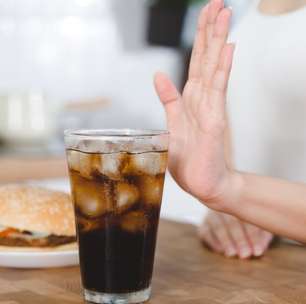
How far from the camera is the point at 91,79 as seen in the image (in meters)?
3.10

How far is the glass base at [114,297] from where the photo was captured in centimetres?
96

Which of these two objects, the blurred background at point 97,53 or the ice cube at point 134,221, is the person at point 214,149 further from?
the blurred background at point 97,53

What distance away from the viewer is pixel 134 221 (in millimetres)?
946

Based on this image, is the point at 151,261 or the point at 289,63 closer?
the point at 151,261

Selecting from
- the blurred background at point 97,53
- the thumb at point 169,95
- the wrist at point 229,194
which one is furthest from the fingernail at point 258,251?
the blurred background at point 97,53

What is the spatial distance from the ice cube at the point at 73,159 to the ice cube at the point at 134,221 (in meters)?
0.09

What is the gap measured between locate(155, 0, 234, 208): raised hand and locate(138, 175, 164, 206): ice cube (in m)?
0.12

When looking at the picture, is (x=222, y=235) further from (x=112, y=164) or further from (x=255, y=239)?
(x=112, y=164)

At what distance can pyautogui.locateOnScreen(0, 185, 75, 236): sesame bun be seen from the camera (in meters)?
1.17

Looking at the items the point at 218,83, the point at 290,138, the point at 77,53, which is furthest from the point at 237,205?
the point at 77,53

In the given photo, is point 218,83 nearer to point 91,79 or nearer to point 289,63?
point 289,63

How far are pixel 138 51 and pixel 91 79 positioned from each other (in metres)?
0.24

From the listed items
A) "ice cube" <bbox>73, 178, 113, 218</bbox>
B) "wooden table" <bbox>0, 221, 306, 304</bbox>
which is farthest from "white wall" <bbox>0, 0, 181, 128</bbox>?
"ice cube" <bbox>73, 178, 113, 218</bbox>

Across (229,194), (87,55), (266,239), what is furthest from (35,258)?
(87,55)
